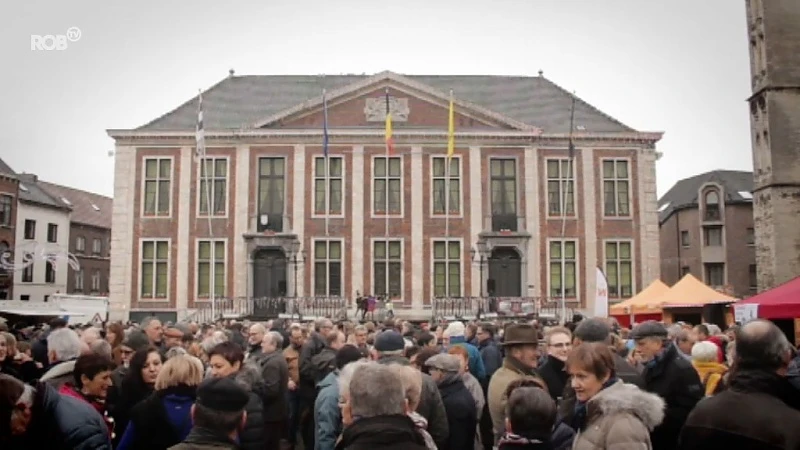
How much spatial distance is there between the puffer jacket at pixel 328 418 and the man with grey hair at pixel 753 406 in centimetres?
266

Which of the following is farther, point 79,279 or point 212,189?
point 79,279

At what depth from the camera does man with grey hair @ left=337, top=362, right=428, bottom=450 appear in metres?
3.19

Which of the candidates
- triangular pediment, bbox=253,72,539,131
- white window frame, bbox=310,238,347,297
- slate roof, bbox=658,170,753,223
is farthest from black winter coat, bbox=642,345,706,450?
slate roof, bbox=658,170,753,223

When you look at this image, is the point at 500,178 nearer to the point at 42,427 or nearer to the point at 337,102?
the point at 337,102

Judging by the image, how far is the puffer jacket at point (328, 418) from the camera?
5504 mm

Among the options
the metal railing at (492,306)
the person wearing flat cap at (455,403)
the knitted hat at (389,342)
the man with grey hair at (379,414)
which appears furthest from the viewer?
the metal railing at (492,306)

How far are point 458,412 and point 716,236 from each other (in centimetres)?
4128

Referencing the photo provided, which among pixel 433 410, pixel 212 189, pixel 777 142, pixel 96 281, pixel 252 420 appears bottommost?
pixel 252 420

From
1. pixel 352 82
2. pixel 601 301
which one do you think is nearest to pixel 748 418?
pixel 601 301

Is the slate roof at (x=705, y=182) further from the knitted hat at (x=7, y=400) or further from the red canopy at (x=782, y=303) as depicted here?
the knitted hat at (x=7, y=400)

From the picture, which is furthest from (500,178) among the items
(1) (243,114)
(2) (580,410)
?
(2) (580,410)

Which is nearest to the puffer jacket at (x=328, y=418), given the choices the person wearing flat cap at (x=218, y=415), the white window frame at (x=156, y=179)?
the person wearing flat cap at (x=218, y=415)

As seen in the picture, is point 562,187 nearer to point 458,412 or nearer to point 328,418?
point 458,412

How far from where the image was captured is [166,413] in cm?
462
